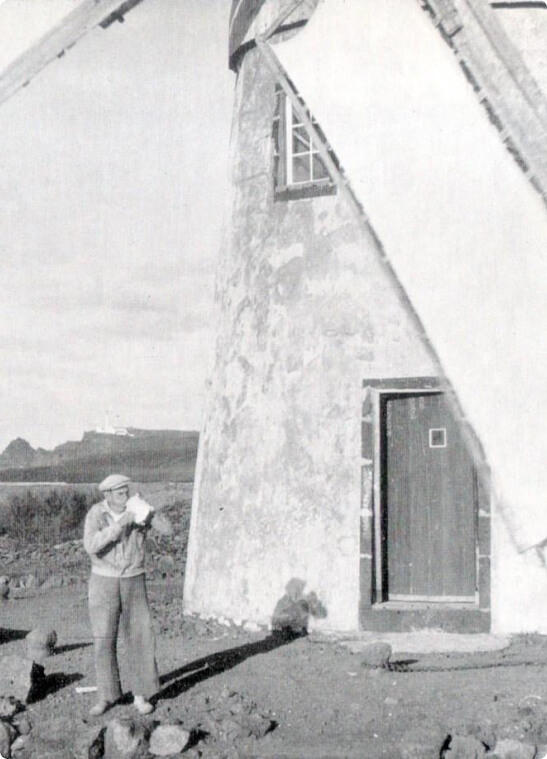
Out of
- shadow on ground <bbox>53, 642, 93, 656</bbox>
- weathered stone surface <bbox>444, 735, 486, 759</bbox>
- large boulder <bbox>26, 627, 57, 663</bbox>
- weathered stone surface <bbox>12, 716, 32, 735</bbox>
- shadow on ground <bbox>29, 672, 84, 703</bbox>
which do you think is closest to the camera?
weathered stone surface <bbox>444, 735, 486, 759</bbox>

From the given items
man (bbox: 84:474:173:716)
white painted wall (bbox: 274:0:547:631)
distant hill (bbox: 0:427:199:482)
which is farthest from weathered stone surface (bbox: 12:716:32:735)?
white painted wall (bbox: 274:0:547:631)

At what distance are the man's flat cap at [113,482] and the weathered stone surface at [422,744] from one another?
2.41 metres

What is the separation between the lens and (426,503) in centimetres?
895

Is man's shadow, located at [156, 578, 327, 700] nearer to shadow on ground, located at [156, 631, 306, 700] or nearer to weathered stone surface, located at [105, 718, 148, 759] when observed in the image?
shadow on ground, located at [156, 631, 306, 700]

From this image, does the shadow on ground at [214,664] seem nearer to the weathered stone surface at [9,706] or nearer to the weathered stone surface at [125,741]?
the weathered stone surface at [9,706]

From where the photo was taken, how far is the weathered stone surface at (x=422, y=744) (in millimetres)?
5516

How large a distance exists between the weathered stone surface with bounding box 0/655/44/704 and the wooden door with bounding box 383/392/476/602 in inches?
138

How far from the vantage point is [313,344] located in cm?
912

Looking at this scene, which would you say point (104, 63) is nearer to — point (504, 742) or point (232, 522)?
point (232, 522)

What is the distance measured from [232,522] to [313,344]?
1897 millimetres

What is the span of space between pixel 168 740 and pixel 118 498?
164 centimetres

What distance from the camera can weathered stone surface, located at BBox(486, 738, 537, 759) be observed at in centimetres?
553

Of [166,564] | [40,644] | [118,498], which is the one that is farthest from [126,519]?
[166,564]

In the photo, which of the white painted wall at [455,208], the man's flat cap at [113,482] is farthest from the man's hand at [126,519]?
the white painted wall at [455,208]
